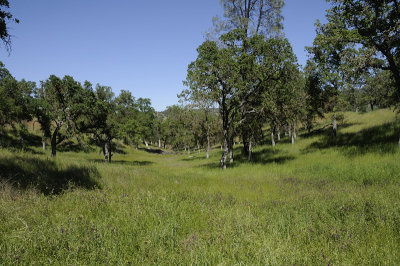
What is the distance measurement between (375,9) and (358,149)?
353 inches

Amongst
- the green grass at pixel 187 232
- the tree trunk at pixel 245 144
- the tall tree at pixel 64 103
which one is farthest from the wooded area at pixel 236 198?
the tall tree at pixel 64 103

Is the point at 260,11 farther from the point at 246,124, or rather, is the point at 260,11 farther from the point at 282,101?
the point at 246,124

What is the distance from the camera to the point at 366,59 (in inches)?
423

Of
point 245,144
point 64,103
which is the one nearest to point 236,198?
point 245,144

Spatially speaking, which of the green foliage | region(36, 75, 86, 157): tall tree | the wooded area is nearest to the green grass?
the wooded area

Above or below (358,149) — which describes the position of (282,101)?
above

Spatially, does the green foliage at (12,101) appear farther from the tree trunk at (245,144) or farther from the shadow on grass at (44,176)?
the tree trunk at (245,144)

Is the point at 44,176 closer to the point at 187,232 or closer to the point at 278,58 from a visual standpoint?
the point at 187,232

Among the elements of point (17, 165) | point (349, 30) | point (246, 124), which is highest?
point (349, 30)

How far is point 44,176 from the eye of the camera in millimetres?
6543

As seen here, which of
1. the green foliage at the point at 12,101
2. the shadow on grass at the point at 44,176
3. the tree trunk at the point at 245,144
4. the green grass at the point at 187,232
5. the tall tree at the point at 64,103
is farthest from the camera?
the green foliage at the point at 12,101

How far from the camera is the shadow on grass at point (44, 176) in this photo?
584 cm

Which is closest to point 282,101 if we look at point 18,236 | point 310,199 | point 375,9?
point 375,9

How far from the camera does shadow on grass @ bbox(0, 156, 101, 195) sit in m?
5.84
